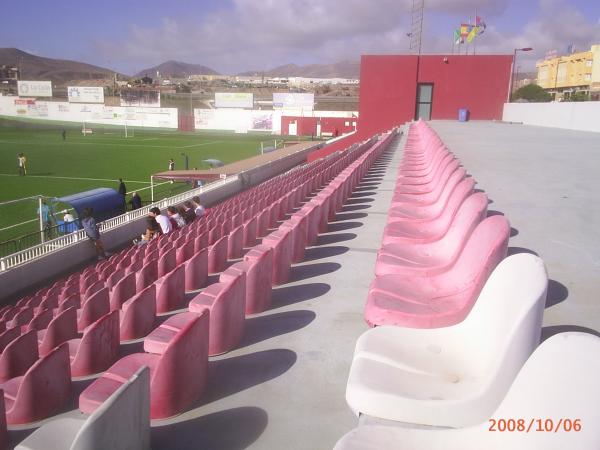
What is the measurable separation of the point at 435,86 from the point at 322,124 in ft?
86.4

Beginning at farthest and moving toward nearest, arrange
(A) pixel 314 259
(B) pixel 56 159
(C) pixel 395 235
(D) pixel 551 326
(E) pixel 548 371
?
(B) pixel 56 159
(A) pixel 314 259
(C) pixel 395 235
(D) pixel 551 326
(E) pixel 548 371

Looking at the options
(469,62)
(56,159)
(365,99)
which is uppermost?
(469,62)

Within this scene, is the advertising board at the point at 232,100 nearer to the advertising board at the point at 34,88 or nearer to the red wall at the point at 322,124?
the red wall at the point at 322,124

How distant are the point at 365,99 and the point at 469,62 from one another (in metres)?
6.98

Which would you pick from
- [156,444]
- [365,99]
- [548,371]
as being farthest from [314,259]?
[365,99]

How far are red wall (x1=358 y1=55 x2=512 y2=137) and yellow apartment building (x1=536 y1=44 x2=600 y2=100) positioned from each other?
43.1 feet

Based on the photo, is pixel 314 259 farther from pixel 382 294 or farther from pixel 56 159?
pixel 56 159

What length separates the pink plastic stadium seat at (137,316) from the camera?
3795 mm

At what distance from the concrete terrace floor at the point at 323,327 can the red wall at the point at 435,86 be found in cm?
2827

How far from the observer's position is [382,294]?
9.86 ft

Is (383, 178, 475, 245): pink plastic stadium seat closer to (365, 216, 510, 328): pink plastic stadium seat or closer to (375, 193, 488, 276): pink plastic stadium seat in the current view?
(375, 193, 488, 276): pink plastic stadium seat

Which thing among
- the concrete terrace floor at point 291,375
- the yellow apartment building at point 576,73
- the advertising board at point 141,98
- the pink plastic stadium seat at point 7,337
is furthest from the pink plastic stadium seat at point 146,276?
the advertising board at point 141,98

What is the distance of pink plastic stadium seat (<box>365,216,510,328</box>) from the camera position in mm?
2668

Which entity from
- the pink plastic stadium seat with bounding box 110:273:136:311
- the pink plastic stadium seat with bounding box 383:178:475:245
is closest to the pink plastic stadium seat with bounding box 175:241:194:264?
the pink plastic stadium seat with bounding box 110:273:136:311
